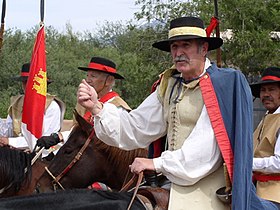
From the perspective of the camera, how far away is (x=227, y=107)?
388cm

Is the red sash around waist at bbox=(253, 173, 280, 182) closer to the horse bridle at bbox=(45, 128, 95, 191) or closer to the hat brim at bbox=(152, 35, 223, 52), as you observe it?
the horse bridle at bbox=(45, 128, 95, 191)

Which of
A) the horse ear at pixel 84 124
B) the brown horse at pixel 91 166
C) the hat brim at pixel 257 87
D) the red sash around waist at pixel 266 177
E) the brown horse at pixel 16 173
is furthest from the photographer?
the hat brim at pixel 257 87

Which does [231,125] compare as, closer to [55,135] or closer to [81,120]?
[81,120]

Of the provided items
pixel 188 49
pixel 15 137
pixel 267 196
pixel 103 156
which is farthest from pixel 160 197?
pixel 15 137

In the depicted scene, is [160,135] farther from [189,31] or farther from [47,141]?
[47,141]

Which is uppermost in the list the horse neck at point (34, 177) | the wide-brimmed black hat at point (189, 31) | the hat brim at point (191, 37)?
the wide-brimmed black hat at point (189, 31)

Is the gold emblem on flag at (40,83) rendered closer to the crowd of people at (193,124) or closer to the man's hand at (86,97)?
the crowd of people at (193,124)

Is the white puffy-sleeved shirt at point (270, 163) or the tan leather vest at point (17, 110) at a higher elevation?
the tan leather vest at point (17, 110)

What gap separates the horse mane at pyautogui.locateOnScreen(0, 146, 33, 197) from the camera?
224 inches

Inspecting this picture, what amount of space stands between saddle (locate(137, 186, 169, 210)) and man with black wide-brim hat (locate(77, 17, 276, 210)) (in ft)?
0.18

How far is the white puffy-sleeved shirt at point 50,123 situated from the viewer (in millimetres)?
6930

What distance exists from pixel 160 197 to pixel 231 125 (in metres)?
0.63

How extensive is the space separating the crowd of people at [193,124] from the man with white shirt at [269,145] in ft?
4.29

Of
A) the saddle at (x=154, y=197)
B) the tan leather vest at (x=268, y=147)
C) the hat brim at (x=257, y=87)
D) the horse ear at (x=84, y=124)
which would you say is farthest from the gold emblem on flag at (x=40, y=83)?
the saddle at (x=154, y=197)
